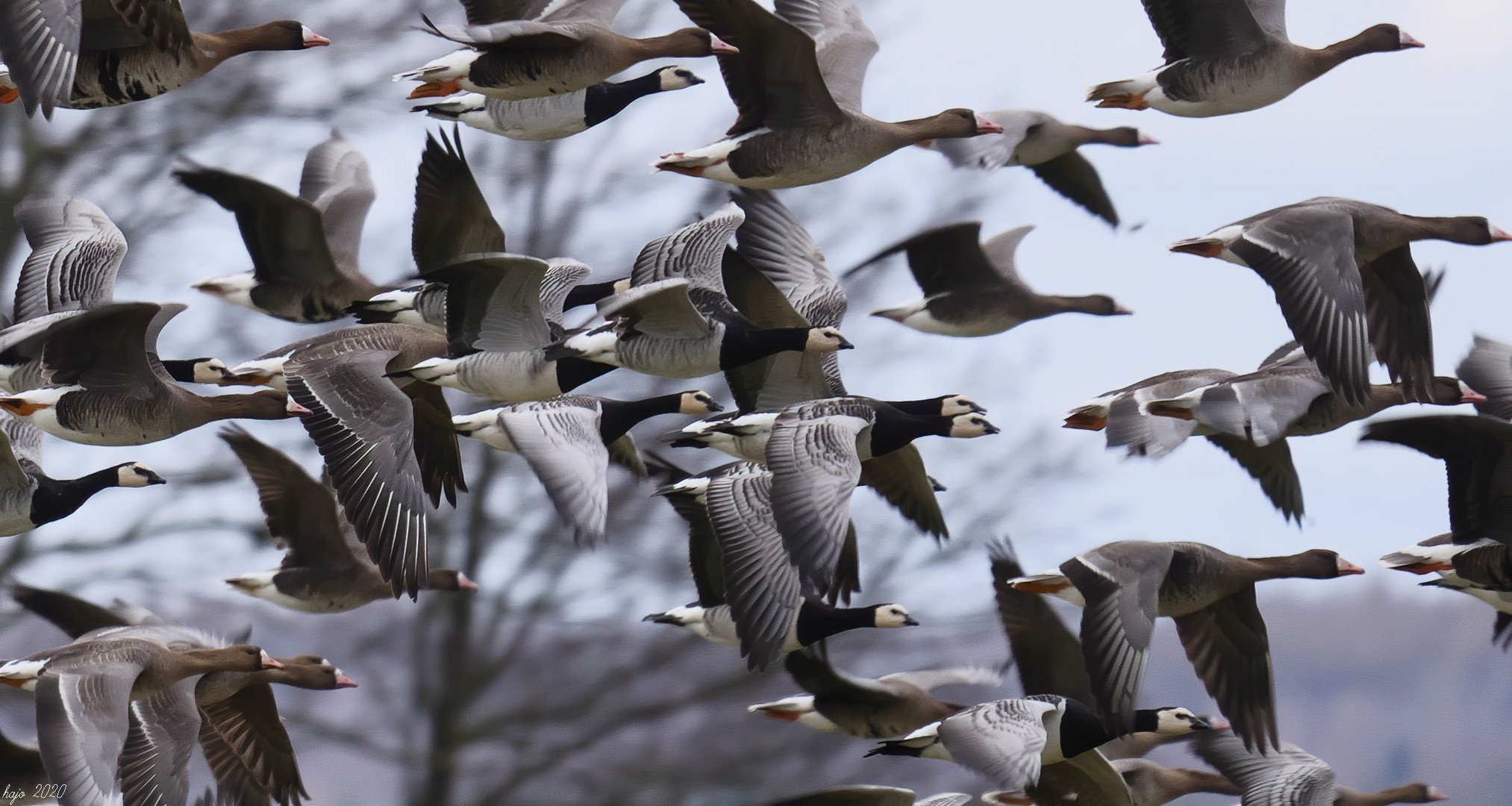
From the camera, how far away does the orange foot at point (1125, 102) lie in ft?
29.8

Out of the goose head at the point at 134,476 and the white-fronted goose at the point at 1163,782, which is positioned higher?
the goose head at the point at 134,476

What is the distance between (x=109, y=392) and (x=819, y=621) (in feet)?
10.7

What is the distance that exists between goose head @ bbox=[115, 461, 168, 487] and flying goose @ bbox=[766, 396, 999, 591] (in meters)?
3.48

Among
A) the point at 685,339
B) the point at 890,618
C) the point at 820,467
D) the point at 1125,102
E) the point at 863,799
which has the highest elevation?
the point at 1125,102

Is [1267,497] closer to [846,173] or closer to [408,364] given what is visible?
[846,173]

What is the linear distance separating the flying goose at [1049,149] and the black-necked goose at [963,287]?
40 cm

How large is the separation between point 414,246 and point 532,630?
399 cm

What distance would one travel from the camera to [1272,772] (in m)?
8.30

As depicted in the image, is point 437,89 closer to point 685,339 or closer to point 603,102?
point 603,102

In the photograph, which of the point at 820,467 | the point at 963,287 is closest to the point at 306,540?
the point at 820,467

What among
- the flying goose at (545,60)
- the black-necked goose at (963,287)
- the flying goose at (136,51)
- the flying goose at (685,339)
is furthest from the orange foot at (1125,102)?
the flying goose at (136,51)

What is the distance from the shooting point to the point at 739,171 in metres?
8.55

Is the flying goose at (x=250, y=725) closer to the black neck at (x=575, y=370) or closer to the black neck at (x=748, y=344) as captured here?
the black neck at (x=575, y=370)

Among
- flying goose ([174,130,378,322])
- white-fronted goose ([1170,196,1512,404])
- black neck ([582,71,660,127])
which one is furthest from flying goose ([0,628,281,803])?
white-fronted goose ([1170,196,1512,404])
